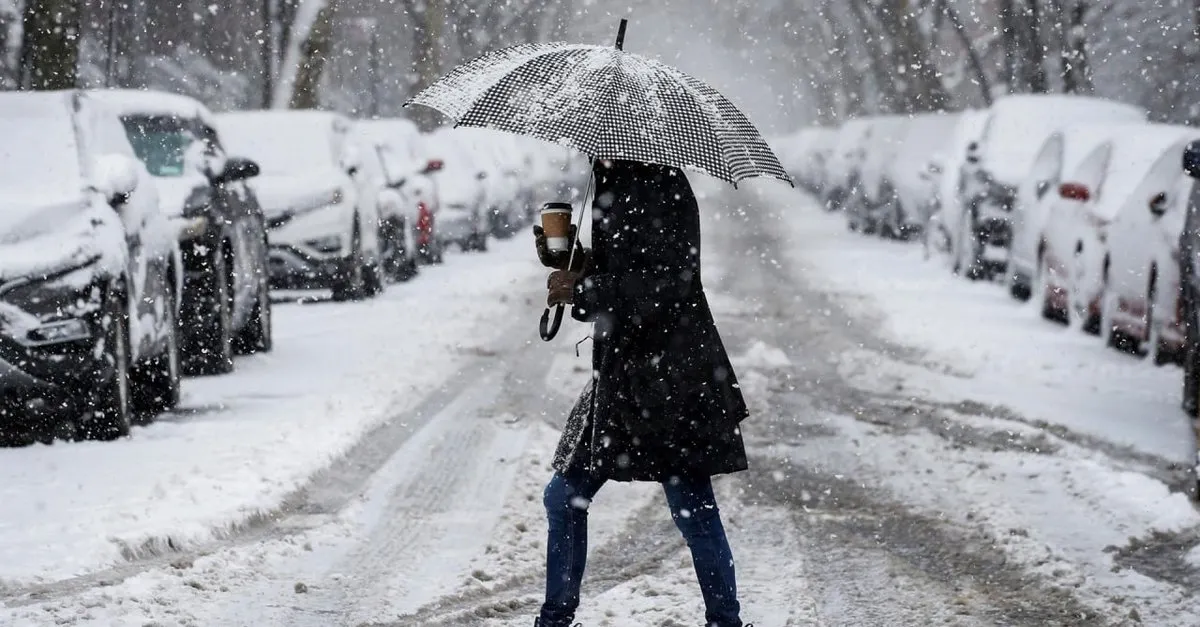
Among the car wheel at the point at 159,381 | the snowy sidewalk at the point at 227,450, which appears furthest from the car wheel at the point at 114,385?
the car wheel at the point at 159,381

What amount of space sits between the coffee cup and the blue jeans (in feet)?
1.99

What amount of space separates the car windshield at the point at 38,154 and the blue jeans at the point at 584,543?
4.68m

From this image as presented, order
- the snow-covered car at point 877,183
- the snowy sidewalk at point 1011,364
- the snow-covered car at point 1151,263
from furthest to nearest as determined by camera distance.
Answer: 1. the snow-covered car at point 877,183
2. the snow-covered car at point 1151,263
3. the snowy sidewalk at point 1011,364

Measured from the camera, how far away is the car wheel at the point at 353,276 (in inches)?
632

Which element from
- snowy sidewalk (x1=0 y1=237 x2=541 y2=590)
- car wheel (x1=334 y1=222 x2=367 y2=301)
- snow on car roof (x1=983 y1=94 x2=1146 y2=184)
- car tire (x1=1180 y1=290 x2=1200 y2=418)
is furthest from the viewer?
snow on car roof (x1=983 y1=94 x2=1146 y2=184)

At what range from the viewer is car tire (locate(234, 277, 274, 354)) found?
12.2 m

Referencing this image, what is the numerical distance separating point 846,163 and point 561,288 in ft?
99.8

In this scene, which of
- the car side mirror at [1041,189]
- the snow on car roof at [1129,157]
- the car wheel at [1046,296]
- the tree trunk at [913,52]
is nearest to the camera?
the snow on car roof at [1129,157]

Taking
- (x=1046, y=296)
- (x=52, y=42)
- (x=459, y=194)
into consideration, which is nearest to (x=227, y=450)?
(x=52, y=42)

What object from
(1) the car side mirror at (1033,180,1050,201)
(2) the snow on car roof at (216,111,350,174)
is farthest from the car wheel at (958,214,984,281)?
(2) the snow on car roof at (216,111,350,174)

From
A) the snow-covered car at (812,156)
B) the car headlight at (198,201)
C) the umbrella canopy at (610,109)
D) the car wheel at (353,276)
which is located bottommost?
the snow-covered car at (812,156)

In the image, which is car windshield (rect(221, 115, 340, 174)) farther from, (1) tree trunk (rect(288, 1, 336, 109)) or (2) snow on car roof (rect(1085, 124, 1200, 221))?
(1) tree trunk (rect(288, 1, 336, 109))

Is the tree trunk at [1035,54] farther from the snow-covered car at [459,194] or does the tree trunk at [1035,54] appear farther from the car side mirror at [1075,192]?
the car side mirror at [1075,192]

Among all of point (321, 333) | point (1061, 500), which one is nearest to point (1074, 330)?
point (321, 333)
